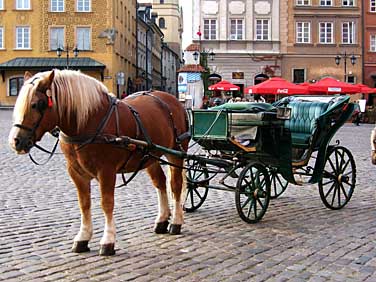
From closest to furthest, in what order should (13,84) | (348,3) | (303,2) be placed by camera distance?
(303,2) < (13,84) < (348,3)

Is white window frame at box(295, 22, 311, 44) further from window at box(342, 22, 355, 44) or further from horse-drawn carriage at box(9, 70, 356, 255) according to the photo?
horse-drawn carriage at box(9, 70, 356, 255)

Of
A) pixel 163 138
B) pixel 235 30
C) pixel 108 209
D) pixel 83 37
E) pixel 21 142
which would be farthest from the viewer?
pixel 83 37

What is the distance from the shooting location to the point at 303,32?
50.4 metres

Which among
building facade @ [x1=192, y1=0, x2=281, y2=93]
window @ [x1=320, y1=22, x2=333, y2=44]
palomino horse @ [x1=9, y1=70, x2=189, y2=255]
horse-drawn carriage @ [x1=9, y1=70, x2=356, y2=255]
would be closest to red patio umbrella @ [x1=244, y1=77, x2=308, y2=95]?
building facade @ [x1=192, y1=0, x2=281, y2=93]

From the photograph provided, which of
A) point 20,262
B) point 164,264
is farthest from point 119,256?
point 20,262

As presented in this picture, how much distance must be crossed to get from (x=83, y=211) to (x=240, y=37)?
145 ft

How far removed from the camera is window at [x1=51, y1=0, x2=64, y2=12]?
168 feet

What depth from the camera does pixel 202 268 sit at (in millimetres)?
5590

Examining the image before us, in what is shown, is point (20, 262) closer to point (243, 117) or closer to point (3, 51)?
point (243, 117)

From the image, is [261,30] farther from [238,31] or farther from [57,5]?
[57,5]

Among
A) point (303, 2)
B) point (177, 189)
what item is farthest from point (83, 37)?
point (177, 189)

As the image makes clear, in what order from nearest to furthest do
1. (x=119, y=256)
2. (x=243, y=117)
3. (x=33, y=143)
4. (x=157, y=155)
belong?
(x=33, y=143) < (x=119, y=256) < (x=157, y=155) < (x=243, y=117)

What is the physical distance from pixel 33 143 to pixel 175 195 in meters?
2.19

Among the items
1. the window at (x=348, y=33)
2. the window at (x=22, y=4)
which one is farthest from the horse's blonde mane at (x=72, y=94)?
the window at (x=22, y=4)
